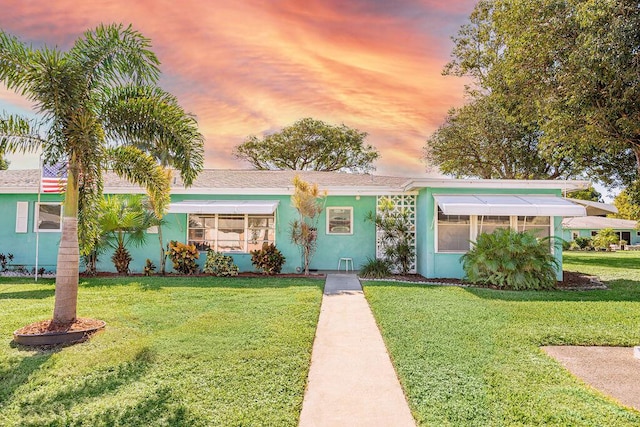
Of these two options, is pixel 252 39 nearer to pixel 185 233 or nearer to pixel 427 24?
pixel 427 24

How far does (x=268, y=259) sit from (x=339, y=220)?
3714mm

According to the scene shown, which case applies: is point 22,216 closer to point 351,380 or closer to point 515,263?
point 351,380

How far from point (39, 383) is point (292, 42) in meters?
9.84

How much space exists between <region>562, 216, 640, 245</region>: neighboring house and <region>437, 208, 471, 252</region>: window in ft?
98.1

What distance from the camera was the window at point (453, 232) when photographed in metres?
15.3

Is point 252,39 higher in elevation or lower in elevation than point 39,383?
higher

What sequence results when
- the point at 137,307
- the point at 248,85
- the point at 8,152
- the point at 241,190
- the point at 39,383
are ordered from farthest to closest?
the point at 241,190 → the point at 248,85 → the point at 137,307 → the point at 8,152 → the point at 39,383

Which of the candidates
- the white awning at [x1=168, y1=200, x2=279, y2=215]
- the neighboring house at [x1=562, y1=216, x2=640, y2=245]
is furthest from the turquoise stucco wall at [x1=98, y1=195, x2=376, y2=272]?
the neighboring house at [x1=562, y1=216, x2=640, y2=245]

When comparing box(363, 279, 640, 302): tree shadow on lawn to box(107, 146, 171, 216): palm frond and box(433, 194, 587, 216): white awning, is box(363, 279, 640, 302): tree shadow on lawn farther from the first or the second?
box(107, 146, 171, 216): palm frond

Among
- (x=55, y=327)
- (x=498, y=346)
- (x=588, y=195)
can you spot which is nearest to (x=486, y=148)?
(x=498, y=346)

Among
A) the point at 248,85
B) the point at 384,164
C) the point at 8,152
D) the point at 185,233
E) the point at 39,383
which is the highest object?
the point at 384,164

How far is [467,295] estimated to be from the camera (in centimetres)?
1167

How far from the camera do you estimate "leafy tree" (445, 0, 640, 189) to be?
10.8 meters

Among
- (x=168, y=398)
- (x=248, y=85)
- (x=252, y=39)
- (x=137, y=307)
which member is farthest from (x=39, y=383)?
(x=248, y=85)
